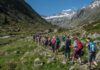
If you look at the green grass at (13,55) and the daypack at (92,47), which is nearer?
the daypack at (92,47)

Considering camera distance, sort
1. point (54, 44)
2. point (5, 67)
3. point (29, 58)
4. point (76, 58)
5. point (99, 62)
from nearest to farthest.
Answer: point (99, 62) < point (76, 58) < point (5, 67) < point (29, 58) < point (54, 44)

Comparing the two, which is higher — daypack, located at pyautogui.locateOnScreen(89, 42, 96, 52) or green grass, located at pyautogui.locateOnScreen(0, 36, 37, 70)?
daypack, located at pyautogui.locateOnScreen(89, 42, 96, 52)

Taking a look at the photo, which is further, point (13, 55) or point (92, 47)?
point (13, 55)

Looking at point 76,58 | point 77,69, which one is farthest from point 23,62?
point 77,69

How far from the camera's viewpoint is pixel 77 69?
2734 cm

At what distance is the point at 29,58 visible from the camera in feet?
122

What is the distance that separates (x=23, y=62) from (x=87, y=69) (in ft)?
35.5

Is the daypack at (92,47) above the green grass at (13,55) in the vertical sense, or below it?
above

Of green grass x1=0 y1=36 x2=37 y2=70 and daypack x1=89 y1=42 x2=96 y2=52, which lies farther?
green grass x1=0 y1=36 x2=37 y2=70

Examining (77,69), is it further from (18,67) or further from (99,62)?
(18,67)

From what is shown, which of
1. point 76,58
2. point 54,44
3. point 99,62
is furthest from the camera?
point 54,44

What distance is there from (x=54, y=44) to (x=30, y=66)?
35.4 ft

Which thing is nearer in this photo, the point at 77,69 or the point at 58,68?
the point at 77,69

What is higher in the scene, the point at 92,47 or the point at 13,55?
the point at 92,47
